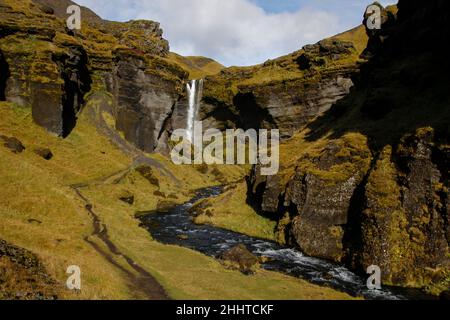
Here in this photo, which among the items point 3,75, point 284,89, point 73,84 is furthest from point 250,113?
point 3,75

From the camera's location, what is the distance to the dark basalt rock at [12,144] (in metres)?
71.4

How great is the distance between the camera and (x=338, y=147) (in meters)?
51.3

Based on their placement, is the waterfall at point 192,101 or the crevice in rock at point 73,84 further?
the waterfall at point 192,101

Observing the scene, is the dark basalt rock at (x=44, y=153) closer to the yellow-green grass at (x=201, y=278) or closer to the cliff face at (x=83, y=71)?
the cliff face at (x=83, y=71)

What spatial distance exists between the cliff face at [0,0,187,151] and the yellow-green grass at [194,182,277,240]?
52.2 metres

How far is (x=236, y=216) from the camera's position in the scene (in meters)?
60.4

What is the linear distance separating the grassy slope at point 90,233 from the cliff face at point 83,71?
8.65m

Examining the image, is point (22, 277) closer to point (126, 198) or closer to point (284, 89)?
point (126, 198)

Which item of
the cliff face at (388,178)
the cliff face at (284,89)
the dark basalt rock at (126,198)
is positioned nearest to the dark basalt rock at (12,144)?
the dark basalt rock at (126,198)

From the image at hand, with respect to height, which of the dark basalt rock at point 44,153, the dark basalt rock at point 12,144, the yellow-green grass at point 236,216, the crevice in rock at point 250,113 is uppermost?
the crevice in rock at point 250,113

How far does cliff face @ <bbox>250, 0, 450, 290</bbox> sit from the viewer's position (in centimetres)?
3534

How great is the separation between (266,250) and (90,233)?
2165cm
